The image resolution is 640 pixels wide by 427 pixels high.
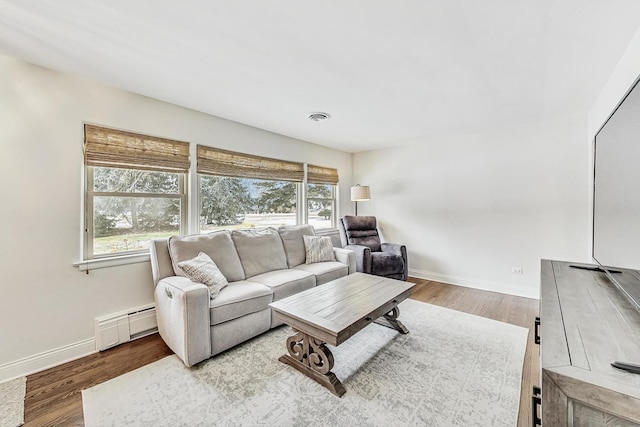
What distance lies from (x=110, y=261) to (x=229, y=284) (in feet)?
3.53

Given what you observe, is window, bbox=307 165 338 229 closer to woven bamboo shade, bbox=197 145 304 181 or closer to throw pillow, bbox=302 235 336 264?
woven bamboo shade, bbox=197 145 304 181

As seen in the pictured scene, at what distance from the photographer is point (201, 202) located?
312cm

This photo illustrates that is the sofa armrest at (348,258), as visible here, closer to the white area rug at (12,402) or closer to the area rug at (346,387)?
the area rug at (346,387)

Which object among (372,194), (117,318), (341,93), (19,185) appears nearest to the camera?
(19,185)

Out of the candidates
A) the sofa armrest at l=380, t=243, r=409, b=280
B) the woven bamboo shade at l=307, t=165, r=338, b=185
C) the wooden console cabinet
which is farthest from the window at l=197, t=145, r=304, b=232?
the wooden console cabinet

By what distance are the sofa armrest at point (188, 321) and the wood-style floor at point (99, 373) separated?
345 mm

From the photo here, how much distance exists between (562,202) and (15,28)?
17.6 ft

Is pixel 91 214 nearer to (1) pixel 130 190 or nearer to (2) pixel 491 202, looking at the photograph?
(1) pixel 130 190

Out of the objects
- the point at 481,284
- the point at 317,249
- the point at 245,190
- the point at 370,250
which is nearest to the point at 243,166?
the point at 245,190

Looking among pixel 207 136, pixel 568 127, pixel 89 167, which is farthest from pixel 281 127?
pixel 568 127

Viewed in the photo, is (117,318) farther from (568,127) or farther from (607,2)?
(568,127)

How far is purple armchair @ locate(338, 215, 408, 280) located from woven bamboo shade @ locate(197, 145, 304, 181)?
4.04 feet

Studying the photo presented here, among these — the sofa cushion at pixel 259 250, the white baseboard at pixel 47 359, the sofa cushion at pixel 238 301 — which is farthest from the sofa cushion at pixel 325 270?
the white baseboard at pixel 47 359

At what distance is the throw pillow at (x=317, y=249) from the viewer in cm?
356
